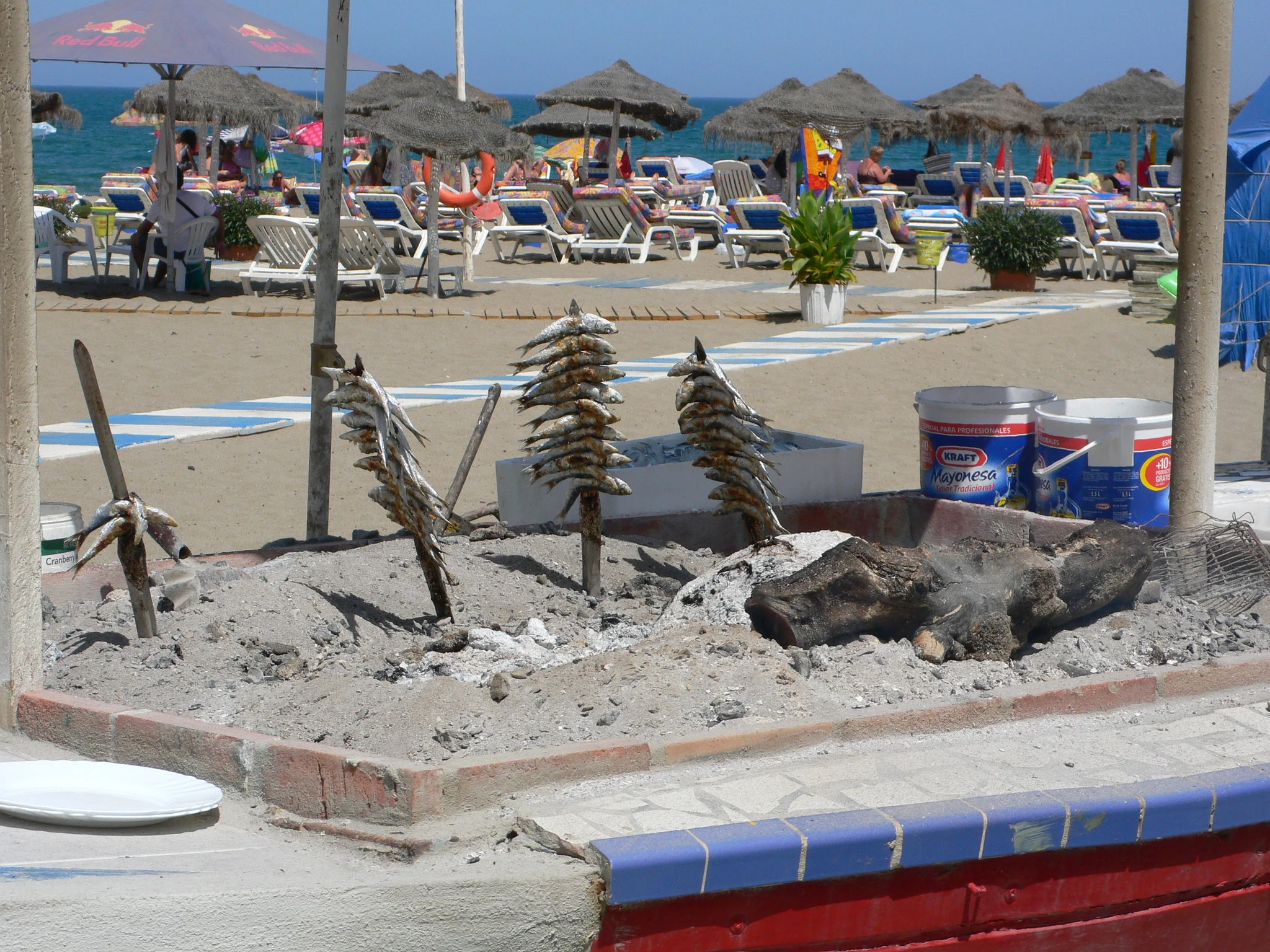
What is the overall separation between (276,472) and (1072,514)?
154 inches

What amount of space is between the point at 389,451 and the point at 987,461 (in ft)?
7.05

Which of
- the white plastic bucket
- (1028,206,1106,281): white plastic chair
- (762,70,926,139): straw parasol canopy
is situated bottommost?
the white plastic bucket

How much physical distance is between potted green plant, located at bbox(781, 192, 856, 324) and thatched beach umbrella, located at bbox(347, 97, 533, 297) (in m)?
3.37

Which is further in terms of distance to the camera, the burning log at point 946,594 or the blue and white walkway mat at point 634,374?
the blue and white walkway mat at point 634,374

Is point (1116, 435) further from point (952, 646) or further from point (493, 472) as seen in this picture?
point (493, 472)

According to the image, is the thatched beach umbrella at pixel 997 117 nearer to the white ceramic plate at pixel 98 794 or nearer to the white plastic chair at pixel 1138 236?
the white plastic chair at pixel 1138 236

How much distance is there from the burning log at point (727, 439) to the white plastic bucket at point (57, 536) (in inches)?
Answer: 79.4

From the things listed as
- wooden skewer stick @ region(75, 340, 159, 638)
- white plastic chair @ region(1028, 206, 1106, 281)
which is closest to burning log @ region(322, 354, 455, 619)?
wooden skewer stick @ region(75, 340, 159, 638)

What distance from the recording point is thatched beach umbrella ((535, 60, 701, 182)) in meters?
22.4

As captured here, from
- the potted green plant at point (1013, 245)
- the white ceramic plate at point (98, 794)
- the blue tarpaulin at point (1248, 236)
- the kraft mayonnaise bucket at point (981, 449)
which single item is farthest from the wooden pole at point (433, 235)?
the white ceramic plate at point (98, 794)

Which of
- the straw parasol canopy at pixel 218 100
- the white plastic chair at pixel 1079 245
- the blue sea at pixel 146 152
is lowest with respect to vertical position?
the white plastic chair at pixel 1079 245

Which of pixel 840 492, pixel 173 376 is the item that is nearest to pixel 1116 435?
pixel 840 492

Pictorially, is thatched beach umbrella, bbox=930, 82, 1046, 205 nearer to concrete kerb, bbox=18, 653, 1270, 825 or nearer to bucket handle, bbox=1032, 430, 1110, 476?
bucket handle, bbox=1032, 430, 1110, 476

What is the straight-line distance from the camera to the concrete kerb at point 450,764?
268 cm
